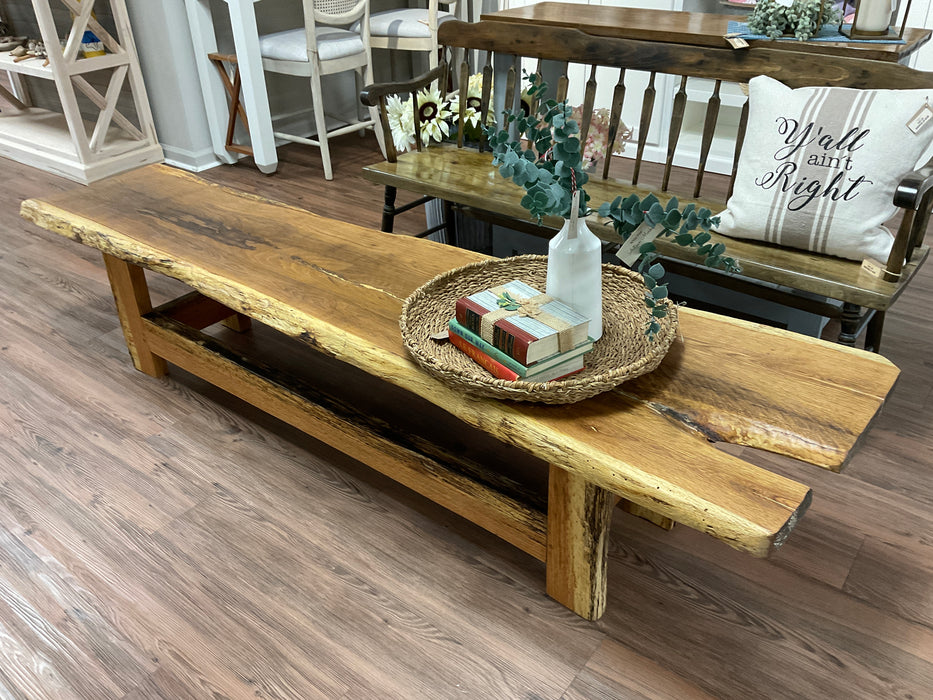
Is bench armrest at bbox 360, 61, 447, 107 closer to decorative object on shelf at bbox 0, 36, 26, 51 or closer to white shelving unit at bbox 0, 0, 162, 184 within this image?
white shelving unit at bbox 0, 0, 162, 184

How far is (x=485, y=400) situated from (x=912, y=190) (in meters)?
1.08

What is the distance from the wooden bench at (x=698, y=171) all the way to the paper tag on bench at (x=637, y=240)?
2.70 feet

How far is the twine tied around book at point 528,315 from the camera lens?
1.22 m

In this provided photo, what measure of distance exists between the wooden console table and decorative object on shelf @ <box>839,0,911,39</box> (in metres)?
0.06

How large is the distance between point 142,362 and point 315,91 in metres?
1.87

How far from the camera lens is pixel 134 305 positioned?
6.69ft

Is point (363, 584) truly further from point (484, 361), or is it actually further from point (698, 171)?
point (698, 171)

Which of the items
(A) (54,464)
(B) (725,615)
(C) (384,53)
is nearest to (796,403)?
(B) (725,615)

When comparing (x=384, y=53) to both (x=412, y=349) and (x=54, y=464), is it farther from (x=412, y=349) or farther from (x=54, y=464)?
(x=412, y=349)

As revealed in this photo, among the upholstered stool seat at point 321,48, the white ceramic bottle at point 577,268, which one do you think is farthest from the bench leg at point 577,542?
the upholstered stool seat at point 321,48

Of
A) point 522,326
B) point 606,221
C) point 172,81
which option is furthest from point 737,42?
point 172,81

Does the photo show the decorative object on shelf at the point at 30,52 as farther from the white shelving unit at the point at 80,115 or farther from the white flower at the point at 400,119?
the white flower at the point at 400,119

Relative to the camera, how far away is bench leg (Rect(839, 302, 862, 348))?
178 cm

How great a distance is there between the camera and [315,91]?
3.53 metres
